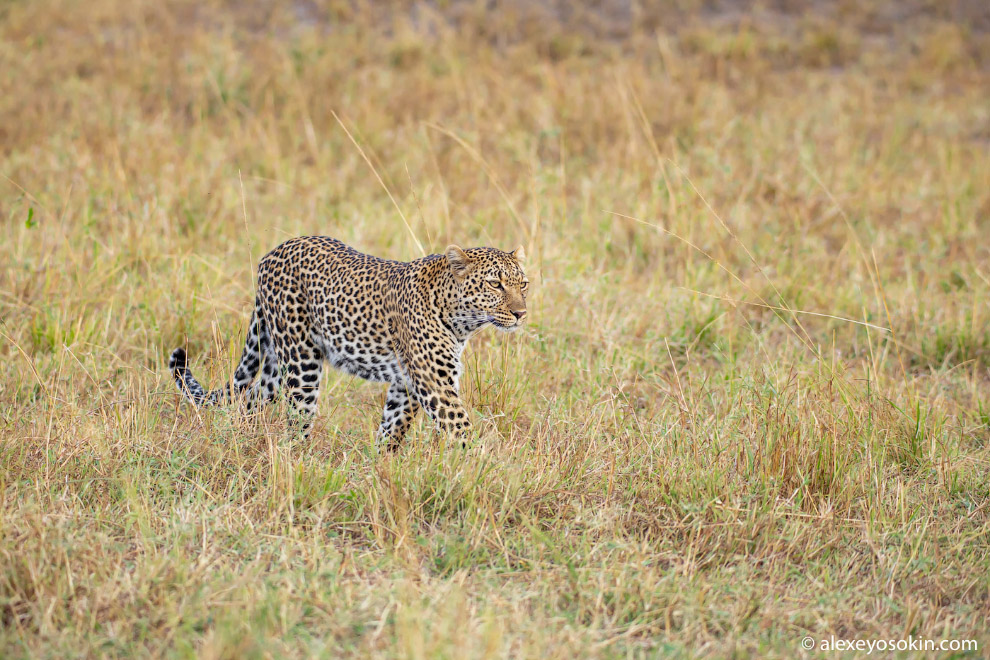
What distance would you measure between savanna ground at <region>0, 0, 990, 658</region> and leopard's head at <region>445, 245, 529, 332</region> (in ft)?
1.61

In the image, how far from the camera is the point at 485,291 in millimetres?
4758

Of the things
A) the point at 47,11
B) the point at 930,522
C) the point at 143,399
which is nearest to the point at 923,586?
the point at 930,522

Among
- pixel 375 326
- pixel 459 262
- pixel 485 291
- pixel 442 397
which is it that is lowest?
pixel 442 397

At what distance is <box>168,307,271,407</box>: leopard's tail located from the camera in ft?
16.4

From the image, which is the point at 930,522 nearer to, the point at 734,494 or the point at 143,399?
the point at 734,494

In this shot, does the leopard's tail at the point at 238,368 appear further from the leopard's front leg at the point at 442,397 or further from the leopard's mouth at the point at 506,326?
the leopard's mouth at the point at 506,326

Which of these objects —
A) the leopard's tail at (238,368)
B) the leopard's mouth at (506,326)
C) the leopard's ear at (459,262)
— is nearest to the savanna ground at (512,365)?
the leopard's tail at (238,368)

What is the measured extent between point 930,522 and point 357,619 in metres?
2.50

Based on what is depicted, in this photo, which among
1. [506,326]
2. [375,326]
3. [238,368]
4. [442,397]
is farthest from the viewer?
[238,368]

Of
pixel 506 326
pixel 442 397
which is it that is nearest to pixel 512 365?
pixel 506 326

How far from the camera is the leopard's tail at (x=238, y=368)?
499 cm

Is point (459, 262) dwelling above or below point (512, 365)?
above

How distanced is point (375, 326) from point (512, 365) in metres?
0.83

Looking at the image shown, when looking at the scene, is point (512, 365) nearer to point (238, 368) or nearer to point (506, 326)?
point (506, 326)
